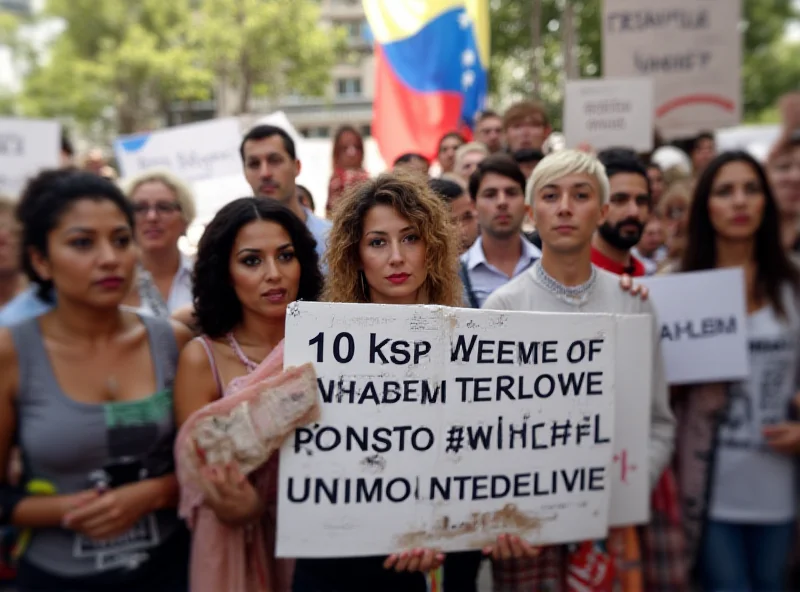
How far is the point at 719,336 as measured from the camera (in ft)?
9.43

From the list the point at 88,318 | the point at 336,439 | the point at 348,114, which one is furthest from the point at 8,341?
the point at 348,114

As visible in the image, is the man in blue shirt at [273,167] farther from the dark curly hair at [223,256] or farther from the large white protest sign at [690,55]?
the large white protest sign at [690,55]

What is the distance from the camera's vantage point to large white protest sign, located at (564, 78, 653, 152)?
260 inches

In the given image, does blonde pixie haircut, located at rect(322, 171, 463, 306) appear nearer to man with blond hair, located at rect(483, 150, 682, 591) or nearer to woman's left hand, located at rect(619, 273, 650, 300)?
man with blond hair, located at rect(483, 150, 682, 591)

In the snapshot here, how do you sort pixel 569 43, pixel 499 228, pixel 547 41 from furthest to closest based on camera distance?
pixel 547 41
pixel 569 43
pixel 499 228

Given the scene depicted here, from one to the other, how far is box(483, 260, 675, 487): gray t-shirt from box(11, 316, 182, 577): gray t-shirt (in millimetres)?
1299

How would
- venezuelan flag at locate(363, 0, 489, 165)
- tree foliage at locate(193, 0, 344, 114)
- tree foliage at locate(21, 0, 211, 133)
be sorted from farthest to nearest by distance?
tree foliage at locate(21, 0, 211, 133) < tree foliage at locate(193, 0, 344, 114) < venezuelan flag at locate(363, 0, 489, 165)

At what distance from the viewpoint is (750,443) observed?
2844mm

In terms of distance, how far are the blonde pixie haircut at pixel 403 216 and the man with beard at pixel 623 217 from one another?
4.00 ft

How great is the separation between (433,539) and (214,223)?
4.21ft

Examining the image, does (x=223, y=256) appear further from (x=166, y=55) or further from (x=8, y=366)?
(x=166, y=55)

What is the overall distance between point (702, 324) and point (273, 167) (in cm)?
246

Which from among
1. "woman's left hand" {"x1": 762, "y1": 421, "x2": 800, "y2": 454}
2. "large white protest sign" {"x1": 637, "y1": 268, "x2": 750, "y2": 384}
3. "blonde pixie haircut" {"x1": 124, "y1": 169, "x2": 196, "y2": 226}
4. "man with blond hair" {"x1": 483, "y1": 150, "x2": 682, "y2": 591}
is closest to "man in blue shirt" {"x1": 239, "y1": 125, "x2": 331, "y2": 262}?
"blonde pixie haircut" {"x1": 124, "y1": 169, "x2": 196, "y2": 226}

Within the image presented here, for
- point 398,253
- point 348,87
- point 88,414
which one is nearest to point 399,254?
point 398,253
